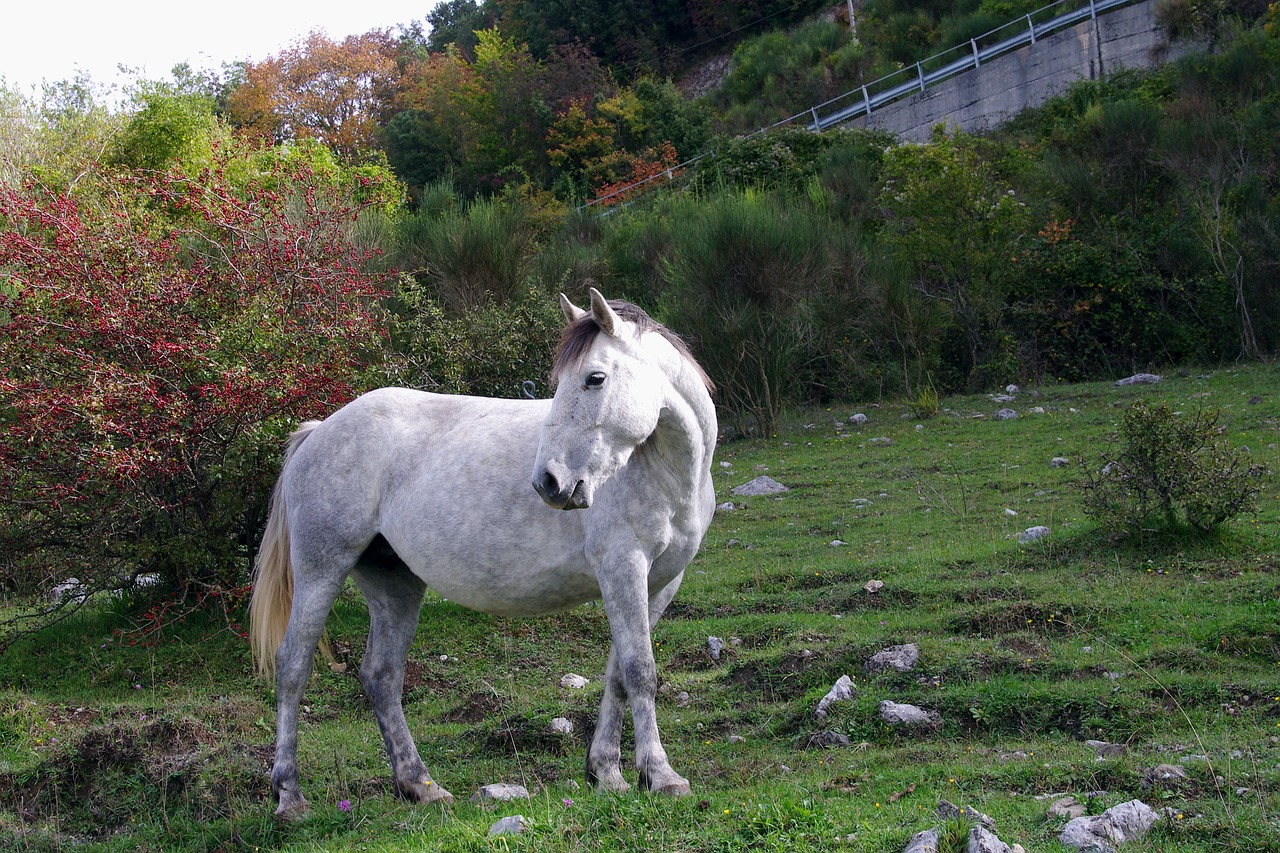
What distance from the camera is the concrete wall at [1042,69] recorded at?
29172 millimetres

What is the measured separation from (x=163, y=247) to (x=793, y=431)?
1169 centimetres

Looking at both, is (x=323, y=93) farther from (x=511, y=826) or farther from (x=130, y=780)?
(x=511, y=826)

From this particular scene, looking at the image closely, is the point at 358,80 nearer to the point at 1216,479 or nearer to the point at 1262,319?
the point at 1262,319

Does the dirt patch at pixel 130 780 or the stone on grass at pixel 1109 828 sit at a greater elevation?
the dirt patch at pixel 130 780

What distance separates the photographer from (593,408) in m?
3.99

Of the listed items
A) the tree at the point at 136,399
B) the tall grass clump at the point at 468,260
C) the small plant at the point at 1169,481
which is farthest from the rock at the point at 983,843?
the tall grass clump at the point at 468,260

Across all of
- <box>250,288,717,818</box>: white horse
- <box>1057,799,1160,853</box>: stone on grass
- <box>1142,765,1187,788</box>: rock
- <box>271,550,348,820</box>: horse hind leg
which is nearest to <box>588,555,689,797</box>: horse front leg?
<box>250,288,717,818</box>: white horse

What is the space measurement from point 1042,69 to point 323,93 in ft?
103

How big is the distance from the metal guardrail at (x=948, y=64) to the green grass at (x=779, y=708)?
916 inches

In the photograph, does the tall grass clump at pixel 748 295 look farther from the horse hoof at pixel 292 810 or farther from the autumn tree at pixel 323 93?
the autumn tree at pixel 323 93

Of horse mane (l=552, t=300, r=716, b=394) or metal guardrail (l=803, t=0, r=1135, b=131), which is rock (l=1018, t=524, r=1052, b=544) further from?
metal guardrail (l=803, t=0, r=1135, b=131)

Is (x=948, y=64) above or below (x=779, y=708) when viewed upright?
above

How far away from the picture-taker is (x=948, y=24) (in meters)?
35.6

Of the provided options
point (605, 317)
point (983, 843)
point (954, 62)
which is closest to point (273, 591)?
point (605, 317)
